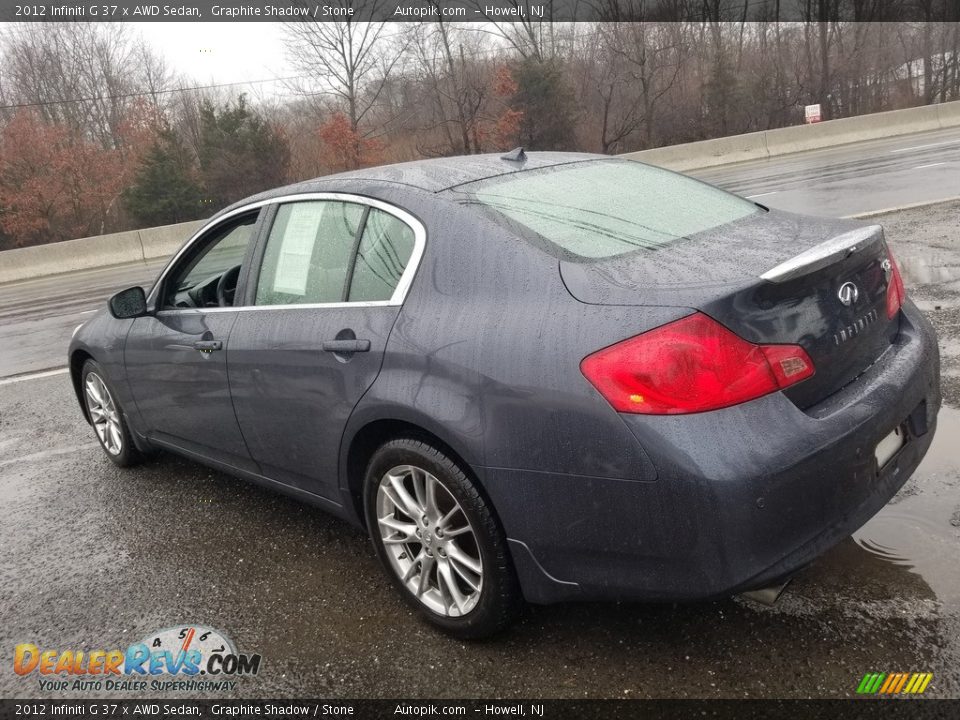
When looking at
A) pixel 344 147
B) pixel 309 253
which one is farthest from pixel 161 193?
pixel 309 253

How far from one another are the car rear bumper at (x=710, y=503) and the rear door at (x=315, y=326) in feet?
2.57

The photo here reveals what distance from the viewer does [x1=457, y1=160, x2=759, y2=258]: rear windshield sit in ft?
9.07

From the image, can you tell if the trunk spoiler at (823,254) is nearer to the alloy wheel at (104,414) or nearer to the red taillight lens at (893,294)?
the red taillight lens at (893,294)

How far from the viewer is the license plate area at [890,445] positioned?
2500 millimetres

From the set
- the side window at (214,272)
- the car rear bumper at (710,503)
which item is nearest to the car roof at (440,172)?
the side window at (214,272)

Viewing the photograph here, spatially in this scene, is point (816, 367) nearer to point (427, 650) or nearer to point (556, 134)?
point (427, 650)

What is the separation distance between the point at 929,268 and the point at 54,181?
30.2 m

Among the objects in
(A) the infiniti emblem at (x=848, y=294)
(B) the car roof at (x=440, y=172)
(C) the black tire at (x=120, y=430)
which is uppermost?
(B) the car roof at (x=440, y=172)

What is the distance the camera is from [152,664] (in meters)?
2.98

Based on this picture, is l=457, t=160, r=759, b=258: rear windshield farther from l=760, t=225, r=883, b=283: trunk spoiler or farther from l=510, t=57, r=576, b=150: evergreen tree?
l=510, t=57, r=576, b=150: evergreen tree

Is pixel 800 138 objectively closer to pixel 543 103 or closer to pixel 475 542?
pixel 543 103

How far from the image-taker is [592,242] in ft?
8.94

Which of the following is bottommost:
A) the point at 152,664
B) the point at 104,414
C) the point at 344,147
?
the point at 152,664

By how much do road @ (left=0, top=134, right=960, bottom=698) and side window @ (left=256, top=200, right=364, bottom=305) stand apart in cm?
121
